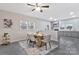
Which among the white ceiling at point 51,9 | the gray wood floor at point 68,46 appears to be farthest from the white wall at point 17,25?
the gray wood floor at point 68,46

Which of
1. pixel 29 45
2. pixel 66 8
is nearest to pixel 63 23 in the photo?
pixel 66 8

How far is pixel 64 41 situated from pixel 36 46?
52 cm

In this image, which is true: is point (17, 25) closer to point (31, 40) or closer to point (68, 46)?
point (31, 40)

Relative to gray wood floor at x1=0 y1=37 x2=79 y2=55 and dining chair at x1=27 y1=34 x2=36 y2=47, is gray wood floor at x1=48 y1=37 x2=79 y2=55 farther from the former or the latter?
dining chair at x1=27 y1=34 x2=36 y2=47

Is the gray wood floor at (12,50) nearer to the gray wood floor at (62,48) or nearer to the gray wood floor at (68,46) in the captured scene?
the gray wood floor at (62,48)

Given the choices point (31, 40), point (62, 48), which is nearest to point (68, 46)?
point (62, 48)

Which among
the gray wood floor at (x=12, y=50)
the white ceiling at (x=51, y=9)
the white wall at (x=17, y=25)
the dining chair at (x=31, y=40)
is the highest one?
the white ceiling at (x=51, y=9)

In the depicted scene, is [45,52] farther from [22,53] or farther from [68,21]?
[68,21]

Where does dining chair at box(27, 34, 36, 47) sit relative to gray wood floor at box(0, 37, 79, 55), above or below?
above

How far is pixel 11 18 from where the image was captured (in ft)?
6.03

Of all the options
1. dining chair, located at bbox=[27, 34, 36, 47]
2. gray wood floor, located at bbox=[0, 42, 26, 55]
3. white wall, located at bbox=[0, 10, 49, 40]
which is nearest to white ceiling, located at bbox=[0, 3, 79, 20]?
white wall, located at bbox=[0, 10, 49, 40]

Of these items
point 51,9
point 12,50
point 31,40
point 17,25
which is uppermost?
point 51,9

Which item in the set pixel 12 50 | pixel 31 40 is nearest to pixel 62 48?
pixel 31 40

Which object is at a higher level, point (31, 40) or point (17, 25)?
point (17, 25)
